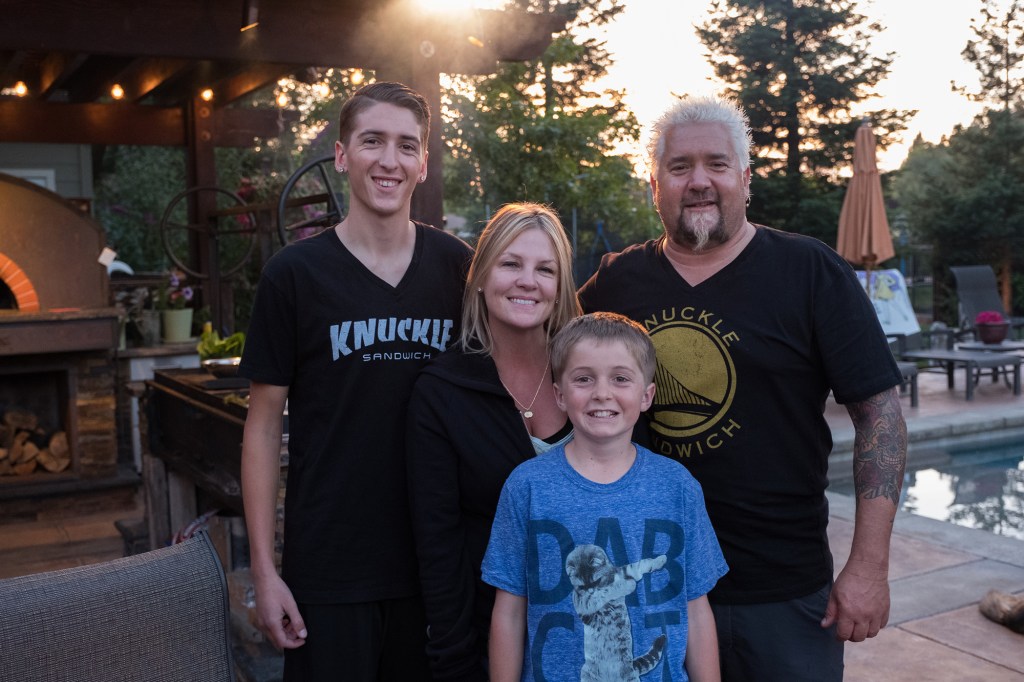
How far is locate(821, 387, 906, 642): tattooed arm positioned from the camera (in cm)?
193

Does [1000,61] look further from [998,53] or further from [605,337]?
[605,337]

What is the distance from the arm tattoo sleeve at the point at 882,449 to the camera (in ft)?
6.50

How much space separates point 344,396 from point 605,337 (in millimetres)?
561

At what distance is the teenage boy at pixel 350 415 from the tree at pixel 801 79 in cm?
1840

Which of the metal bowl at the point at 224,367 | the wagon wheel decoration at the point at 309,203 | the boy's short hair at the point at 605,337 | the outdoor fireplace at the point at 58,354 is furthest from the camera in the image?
the outdoor fireplace at the point at 58,354

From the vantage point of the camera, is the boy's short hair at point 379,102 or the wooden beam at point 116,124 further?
the wooden beam at point 116,124

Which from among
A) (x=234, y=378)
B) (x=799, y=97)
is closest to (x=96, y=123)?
(x=234, y=378)

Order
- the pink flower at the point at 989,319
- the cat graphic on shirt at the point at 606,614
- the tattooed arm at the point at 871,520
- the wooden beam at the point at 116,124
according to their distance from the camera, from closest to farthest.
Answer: the cat graphic on shirt at the point at 606,614 → the tattooed arm at the point at 871,520 → the wooden beam at the point at 116,124 → the pink flower at the point at 989,319

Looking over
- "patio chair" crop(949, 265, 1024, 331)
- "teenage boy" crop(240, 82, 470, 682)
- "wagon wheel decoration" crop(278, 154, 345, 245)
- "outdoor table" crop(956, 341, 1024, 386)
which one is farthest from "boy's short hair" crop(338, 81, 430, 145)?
"patio chair" crop(949, 265, 1024, 331)

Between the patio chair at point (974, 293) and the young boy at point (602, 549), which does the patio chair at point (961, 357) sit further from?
the young boy at point (602, 549)

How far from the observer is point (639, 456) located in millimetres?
1811

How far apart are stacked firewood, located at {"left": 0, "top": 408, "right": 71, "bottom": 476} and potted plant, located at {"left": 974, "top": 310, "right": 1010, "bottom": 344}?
8.53 meters

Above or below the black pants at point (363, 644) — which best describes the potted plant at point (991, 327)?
above

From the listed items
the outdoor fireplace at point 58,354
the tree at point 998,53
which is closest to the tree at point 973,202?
the tree at point 998,53
